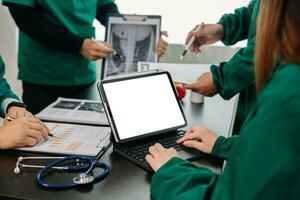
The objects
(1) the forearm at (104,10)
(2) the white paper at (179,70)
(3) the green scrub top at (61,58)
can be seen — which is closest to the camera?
(2) the white paper at (179,70)

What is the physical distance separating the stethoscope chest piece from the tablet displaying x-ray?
33.9 inches

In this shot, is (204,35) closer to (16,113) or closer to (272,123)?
(16,113)

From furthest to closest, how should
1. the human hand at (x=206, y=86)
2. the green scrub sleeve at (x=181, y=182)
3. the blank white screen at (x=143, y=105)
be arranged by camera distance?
the human hand at (x=206, y=86)
the blank white screen at (x=143, y=105)
the green scrub sleeve at (x=181, y=182)

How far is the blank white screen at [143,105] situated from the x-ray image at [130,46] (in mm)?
504

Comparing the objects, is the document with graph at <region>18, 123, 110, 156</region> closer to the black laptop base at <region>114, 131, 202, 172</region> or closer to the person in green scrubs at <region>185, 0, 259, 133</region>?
the black laptop base at <region>114, 131, 202, 172</region>

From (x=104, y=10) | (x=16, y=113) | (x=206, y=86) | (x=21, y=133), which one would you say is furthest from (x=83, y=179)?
(x=104, y=10)

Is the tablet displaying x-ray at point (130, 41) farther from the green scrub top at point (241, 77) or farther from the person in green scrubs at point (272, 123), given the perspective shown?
the person in green scrubs at point (272, 123)

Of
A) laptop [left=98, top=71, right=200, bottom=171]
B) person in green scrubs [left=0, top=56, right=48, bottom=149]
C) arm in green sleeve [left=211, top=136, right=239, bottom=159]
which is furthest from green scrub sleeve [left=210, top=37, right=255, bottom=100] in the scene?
person in green scrubs [left=0, top=56, right=48, bottom=149]

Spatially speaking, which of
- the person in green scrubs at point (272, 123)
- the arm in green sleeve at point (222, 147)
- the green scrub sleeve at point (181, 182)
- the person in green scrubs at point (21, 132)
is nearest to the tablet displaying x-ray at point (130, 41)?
the person in green scrubs at point (21, 132)

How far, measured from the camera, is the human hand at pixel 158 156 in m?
1.05

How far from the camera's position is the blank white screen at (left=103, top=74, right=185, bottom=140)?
4.03 feet

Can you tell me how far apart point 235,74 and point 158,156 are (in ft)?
1.46

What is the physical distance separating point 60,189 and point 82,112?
0.57 metres

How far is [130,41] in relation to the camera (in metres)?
1.84
